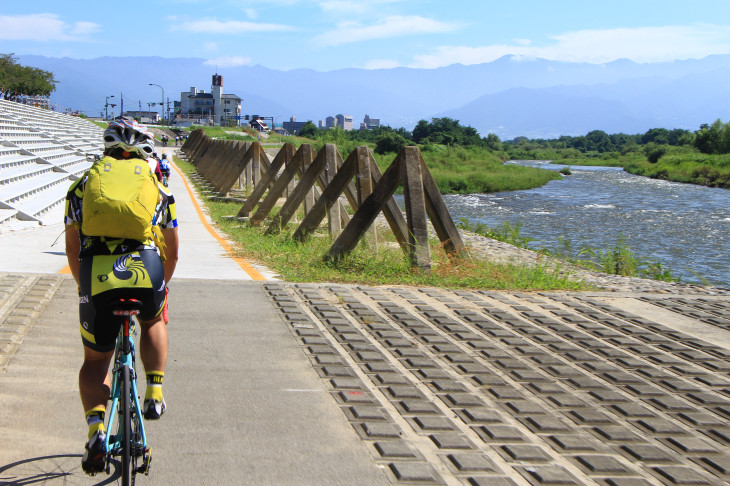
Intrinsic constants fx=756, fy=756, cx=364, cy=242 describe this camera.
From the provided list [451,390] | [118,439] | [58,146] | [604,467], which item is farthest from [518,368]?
[58,146]

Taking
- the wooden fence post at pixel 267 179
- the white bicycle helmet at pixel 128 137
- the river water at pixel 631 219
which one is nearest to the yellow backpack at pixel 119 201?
the white bicycle helmet at pixel 128 137

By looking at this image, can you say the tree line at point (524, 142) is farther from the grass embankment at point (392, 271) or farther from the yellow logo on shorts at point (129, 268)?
the yellow logo on shorts at point (129, 268)

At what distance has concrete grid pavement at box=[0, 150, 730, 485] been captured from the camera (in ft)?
13.6

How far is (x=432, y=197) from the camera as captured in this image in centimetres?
1045

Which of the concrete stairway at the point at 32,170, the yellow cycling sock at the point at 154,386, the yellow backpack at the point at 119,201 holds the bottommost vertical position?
the concrete stairway at the point at 32,170

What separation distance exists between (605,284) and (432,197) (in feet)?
10.2

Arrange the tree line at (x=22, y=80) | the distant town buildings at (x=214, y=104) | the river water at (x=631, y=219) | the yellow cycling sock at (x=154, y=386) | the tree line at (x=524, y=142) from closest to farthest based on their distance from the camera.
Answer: the yellow cycling sock at (x=154, y=386)
the river water at (x=631, y=219)
the tree line at (x=22, y=80)
the tree line at (x=524, y=142)
the distant town buildings at (x=214, y=104)

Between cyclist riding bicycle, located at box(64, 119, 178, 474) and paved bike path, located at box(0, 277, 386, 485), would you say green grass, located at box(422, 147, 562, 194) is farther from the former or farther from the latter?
cyclist riding bicycle, located at box(64, 119, 178, 474)

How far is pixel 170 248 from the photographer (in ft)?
13.3

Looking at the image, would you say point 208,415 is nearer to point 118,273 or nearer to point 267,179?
point 118,273

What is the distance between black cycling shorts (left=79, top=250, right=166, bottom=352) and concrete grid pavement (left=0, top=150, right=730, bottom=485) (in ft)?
2.71

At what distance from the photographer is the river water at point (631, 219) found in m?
21.9

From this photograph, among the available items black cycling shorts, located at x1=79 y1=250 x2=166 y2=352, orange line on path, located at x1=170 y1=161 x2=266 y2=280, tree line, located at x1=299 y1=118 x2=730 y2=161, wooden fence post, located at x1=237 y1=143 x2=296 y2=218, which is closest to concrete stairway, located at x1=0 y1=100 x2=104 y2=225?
orange line on path, located at x1=170 y1=161 x2=266 y2=280

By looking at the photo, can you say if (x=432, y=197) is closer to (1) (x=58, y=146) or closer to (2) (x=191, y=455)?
(2) (x=191, y=455)
